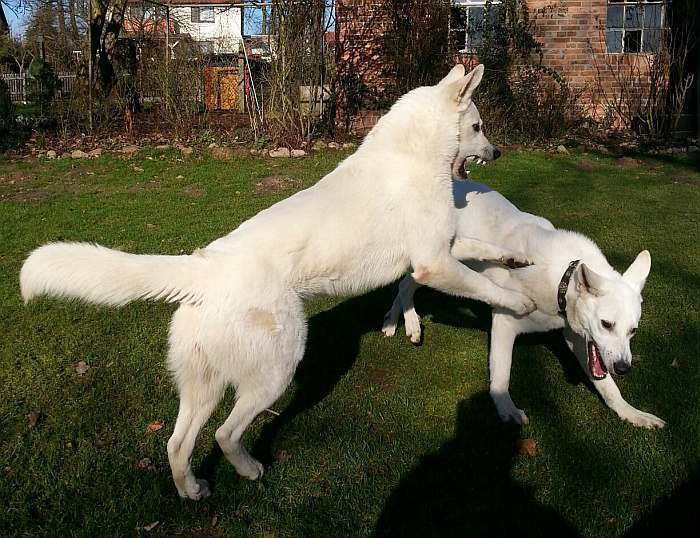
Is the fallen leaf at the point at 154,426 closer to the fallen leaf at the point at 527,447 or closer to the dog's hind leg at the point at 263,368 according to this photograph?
the dog's hind leg at the point at 263,368

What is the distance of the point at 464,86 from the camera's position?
3777 millimetres

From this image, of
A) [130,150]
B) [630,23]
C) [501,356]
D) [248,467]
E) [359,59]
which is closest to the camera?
[248,467]

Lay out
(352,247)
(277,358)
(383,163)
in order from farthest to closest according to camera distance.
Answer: (383,163) → (352,247) → (277,358)

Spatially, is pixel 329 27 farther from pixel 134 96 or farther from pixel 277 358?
pixel 277 358

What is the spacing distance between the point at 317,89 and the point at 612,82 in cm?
775

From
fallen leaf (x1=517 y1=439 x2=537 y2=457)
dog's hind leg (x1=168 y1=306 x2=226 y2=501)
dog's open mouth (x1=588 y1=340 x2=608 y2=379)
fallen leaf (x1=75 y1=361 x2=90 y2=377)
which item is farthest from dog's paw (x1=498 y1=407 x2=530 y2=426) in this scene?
fallen leaf (x1=75 y1=361 x2=90 y2=377)

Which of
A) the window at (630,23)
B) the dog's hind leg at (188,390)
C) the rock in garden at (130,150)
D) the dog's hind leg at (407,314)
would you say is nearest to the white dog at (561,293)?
the dog's hind leg at (407,314)

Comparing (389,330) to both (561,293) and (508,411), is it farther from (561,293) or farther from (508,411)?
(561,293)

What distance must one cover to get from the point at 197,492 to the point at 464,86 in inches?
115

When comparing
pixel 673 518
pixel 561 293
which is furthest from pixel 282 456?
pixel 673 518

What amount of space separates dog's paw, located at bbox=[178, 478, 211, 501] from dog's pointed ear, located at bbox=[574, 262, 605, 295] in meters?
2.55

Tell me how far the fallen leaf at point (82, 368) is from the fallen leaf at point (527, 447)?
323cm

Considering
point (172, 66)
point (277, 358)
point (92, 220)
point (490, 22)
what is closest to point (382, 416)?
point (277, 358)

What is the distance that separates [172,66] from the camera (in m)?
13.8
